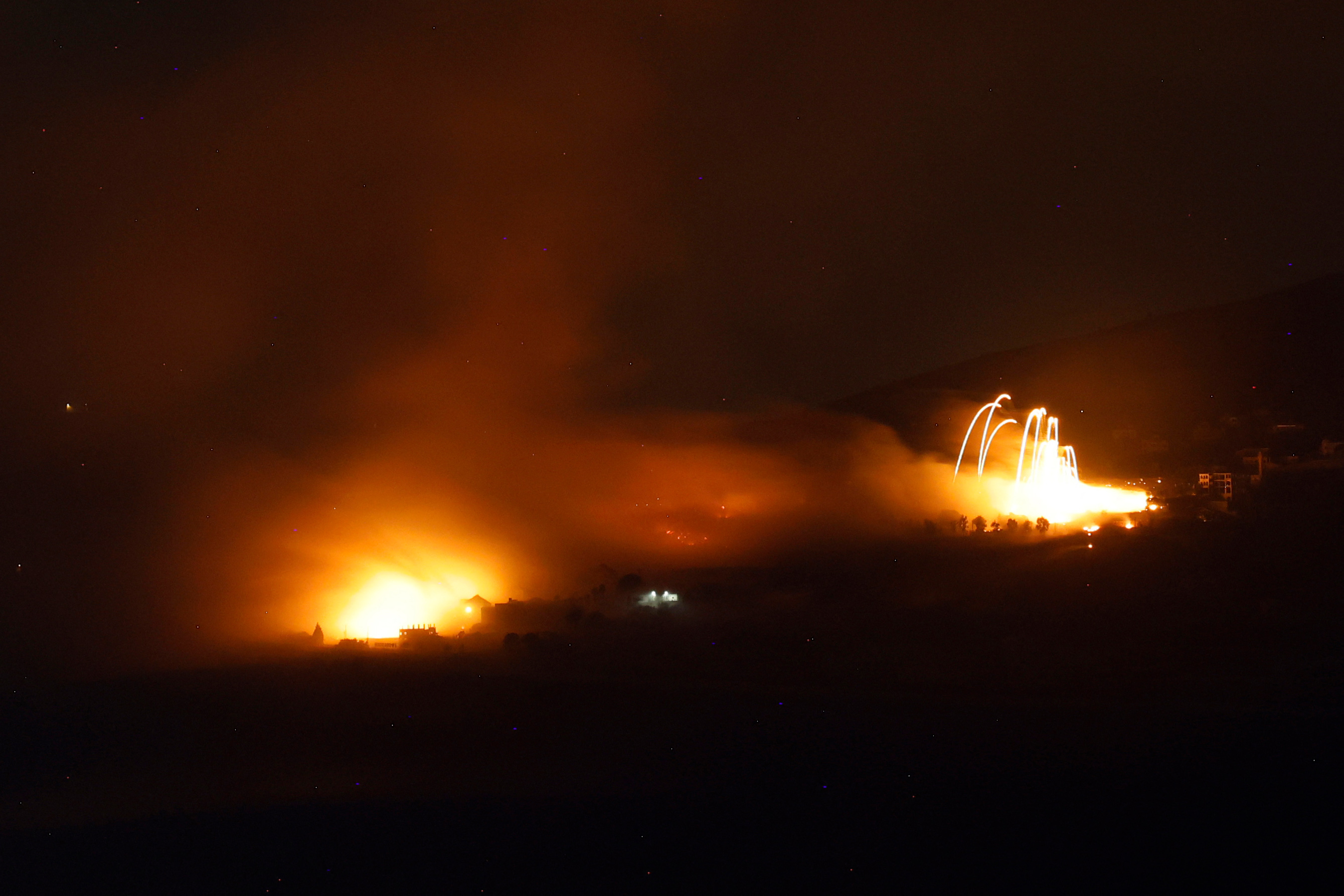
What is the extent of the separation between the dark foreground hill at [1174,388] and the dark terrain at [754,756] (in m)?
29.6

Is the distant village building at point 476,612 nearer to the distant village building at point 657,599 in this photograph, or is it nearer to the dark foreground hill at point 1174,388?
the distant village building at point 657,599

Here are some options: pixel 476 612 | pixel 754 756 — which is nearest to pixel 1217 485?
pixel 476 612

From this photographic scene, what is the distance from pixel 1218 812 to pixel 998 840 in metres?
1.95

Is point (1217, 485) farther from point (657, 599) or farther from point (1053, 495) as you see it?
point (657, 599)

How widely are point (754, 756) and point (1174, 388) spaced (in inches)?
2434

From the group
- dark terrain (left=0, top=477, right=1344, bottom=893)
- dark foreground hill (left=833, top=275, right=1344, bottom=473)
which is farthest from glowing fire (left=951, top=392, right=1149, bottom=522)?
dark foreground hill (left=833, top=275, right=1344, bottom=473)

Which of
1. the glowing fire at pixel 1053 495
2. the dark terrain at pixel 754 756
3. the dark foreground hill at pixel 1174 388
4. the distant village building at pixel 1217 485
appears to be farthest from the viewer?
the dark foreground hill at pixel 1174 388

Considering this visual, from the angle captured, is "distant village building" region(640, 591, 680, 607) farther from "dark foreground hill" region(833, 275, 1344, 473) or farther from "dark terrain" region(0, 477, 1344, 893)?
"dark foreground hill" region(833, 275, 1344, 473)

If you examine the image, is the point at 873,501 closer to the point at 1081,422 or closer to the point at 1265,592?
the point at 1265,592

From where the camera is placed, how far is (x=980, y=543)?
64.8ft

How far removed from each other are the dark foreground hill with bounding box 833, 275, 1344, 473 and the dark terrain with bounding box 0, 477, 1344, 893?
2960 cm

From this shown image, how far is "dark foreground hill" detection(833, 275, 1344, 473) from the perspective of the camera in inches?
1772

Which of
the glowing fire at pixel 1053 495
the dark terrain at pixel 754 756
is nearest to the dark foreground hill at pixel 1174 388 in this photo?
the glowing fire at pixel 1053 495

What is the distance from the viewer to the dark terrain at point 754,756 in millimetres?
6855
